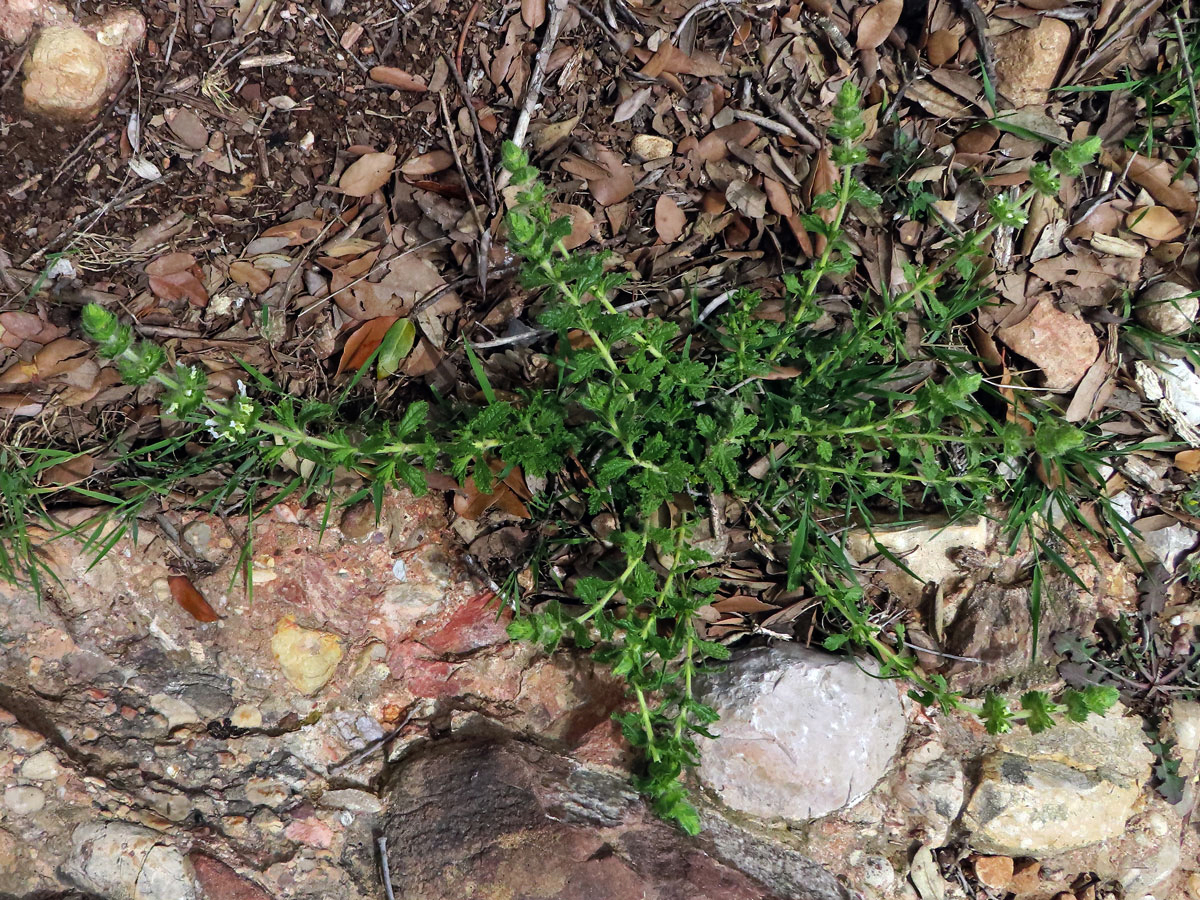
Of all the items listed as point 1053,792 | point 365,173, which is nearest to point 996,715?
point 1053,792

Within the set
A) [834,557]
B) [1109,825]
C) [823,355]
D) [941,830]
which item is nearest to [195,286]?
[823,355]

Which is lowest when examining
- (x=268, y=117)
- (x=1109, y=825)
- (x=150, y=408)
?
(x=1109, y=825)

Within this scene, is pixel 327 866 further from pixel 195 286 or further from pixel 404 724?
pixel 195 286

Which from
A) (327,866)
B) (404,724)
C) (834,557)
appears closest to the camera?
(327,866)

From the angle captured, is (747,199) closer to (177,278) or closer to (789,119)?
(789,119)

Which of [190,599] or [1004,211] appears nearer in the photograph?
[1004,211]

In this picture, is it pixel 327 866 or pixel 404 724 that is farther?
pixel 404 724
